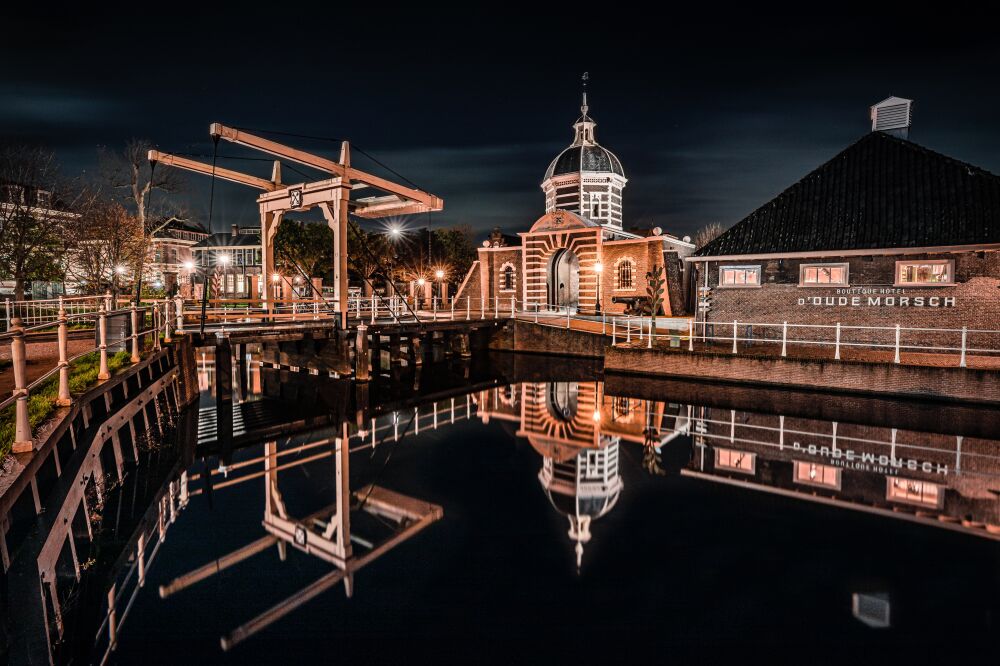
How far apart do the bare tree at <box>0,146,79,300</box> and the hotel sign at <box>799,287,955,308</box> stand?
84.3ft

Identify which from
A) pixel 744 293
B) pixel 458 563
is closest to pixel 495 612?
pixel 458 563

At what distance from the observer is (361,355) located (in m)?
15.3

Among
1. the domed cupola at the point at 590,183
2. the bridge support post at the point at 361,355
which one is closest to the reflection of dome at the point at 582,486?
the bridge support post at the point at 361,355

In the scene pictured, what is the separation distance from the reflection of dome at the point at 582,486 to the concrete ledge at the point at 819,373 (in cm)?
628

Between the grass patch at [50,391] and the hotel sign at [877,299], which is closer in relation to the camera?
the grass patch at [50,391]

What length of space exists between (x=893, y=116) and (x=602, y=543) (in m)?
18.0

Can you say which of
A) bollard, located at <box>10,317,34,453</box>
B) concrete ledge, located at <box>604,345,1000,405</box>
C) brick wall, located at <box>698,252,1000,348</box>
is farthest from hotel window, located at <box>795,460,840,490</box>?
bollard, located at <box>10,317,34,453</box>

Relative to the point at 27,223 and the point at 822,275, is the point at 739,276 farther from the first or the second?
the point at 27,223

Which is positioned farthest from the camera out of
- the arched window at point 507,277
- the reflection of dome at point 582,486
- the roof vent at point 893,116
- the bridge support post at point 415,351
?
the arched window at point 507,277

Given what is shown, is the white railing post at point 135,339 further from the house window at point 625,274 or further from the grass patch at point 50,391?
the house window at point 625,274

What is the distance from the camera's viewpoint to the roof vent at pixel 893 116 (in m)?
16.5

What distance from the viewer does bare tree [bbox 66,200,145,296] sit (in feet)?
76.0

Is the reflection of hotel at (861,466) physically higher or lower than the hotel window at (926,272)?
lower

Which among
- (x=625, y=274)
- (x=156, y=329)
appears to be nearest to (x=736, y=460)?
(x=156, y=329)
